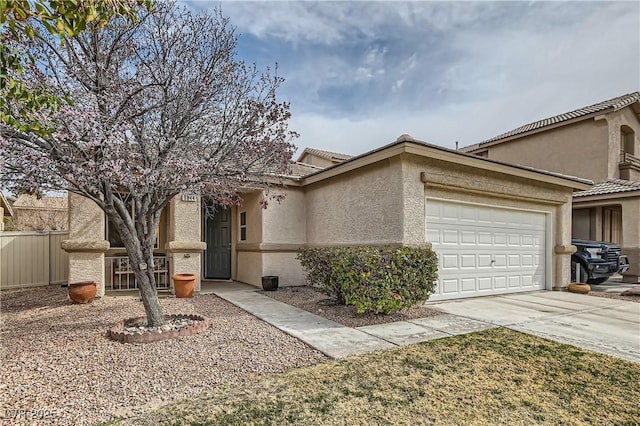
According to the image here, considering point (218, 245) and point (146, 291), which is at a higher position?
point (218, 245)

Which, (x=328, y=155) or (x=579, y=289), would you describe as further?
(x=328, y=155)

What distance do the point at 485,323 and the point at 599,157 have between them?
14.2 m

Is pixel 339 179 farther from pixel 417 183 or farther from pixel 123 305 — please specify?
pixel 123 305

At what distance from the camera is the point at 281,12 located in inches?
306

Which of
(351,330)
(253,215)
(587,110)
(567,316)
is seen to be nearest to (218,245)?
(253,215)

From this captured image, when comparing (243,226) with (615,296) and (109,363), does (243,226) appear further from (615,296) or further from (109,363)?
(615,296)

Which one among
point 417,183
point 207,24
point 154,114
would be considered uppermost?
point 207,24

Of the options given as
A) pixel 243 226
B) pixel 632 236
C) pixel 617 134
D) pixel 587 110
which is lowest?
pixel 632 236

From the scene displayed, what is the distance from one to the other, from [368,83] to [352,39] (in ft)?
10.0

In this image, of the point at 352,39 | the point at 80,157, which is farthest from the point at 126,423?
the point at 352,39

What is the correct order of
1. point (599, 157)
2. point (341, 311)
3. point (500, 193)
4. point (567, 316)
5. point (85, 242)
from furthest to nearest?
point (599, 157) < point (500, 193) < point (85, 242) < point (341, 311) < point (567, 316)

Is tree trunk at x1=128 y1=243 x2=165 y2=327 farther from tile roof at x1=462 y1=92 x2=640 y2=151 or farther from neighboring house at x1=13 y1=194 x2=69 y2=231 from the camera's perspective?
tile roof at x1=462 y1=92 x2=640 y2=151

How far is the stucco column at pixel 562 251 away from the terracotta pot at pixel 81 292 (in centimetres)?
1286

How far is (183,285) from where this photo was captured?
9062 millimetres
